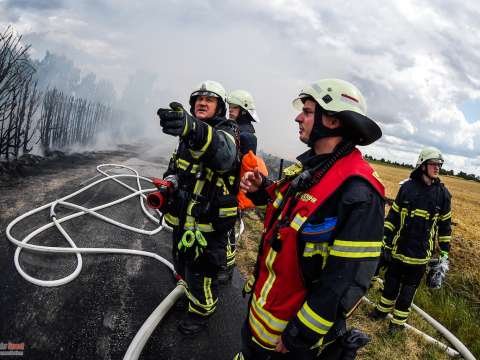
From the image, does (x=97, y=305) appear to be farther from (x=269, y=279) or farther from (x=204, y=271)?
(x=269, y=279)

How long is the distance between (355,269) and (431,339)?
12.2 ft

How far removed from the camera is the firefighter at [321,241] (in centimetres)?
161

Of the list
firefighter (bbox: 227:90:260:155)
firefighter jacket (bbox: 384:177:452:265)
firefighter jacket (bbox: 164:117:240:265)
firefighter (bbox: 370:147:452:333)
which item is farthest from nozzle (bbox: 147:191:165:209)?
firefighter jacket (bbox: 384:177:452:265)

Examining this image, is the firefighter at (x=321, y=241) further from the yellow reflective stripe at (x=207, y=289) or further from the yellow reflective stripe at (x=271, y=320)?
the yellow reflective stripe at (x=207, y=289)

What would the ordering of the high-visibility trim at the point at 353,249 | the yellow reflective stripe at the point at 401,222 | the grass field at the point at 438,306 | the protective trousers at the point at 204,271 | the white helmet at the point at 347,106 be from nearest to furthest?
the high-visibility trim at the point at 353,249 < the white helmet at the point at 347,106 < the protective trousers at the point at 204,271 < the grass field at the point at 438,306 < the yellow reflective stripe at the point at 401,222

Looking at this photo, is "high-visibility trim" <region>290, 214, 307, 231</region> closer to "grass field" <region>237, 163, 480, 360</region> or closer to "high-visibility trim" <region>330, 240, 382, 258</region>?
"high-visibility trim" <region>330, 240, 382, 258</region>

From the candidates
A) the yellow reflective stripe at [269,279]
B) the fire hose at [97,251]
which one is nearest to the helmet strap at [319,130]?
the yellow reflective stripe at [269,279]

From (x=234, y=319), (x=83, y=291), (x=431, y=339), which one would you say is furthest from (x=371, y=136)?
(x=431, y=339)

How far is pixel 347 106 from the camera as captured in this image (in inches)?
73.5

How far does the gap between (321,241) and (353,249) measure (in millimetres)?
178

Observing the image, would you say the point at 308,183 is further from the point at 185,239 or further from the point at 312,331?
the point at 185,239

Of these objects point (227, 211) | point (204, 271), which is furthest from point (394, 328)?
point (227, 211)

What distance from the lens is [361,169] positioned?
1712 millimetres

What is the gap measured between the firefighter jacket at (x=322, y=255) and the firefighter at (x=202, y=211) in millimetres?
1224
